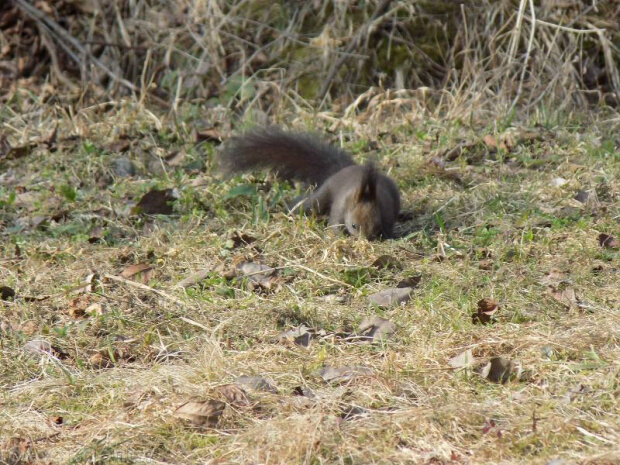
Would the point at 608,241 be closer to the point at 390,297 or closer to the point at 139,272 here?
the point at 390,297

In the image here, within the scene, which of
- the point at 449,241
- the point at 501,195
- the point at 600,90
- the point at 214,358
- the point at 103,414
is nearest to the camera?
the point at 103,414

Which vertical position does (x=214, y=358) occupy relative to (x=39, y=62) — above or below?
above

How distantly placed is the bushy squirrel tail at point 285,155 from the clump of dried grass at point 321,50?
1415 millimetres

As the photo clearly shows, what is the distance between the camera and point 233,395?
9.86 ft

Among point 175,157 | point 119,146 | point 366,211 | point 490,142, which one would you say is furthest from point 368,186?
point 119,146

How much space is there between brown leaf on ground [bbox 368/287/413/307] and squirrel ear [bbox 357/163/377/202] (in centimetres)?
99

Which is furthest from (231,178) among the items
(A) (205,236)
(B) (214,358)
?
(B) (214,358)

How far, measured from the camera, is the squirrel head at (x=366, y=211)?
4.82 metres

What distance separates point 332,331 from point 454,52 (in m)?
4.09

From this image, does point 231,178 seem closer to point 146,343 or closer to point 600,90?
point 146,343

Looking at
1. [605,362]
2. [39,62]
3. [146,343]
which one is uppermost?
[605,362]

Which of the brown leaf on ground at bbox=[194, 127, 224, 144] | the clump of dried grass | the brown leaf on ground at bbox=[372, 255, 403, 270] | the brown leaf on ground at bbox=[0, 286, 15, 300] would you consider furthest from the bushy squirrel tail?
the brown leaf on ground at bbox=[0, 286, 15, 300]

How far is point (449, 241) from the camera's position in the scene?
184 inches

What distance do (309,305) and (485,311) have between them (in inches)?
27.9
